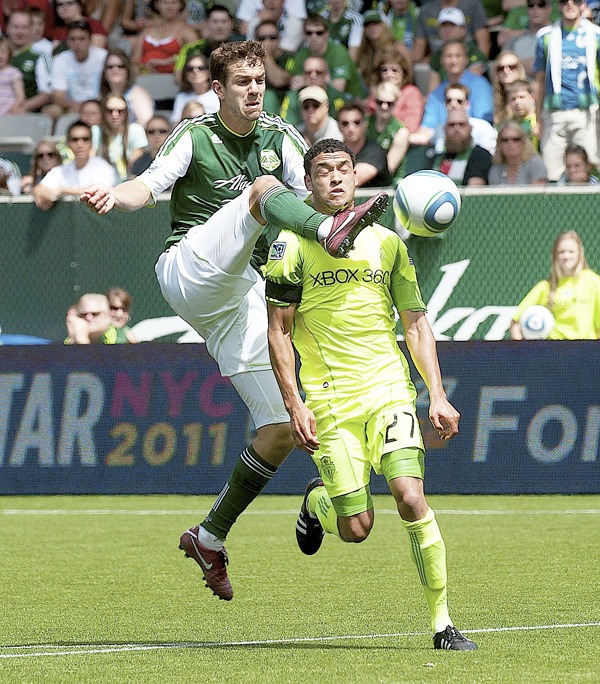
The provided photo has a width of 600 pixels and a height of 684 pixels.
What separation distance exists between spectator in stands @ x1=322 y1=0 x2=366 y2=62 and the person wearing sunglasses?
1525 mm

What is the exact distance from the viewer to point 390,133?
1391 cm

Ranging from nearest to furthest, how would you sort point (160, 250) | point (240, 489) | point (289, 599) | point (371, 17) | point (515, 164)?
point (240, 489) < point (289, 599) < point (160, 250) < point (515, 164) < point (371, 17)

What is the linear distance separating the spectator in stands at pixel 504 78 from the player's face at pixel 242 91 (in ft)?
23.3

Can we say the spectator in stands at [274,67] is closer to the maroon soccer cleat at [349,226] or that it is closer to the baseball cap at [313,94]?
the baseball cap at [313,94]

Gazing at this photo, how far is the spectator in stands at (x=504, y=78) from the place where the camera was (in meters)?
13.8

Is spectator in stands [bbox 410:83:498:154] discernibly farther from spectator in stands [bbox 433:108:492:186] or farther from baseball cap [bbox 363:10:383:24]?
baseball cap [bbox 363:10:383:24]

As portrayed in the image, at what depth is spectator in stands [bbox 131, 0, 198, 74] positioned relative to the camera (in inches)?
651

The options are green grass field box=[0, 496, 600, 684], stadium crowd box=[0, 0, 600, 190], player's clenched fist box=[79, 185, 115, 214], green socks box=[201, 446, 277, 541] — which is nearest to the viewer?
green grass field box=[0, 496, 600, 684]

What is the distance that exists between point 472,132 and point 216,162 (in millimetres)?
7236

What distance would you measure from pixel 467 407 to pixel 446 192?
516 centimetres

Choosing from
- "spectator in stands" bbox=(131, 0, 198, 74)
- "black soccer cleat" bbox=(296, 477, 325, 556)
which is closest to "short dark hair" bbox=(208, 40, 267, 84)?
"black soccer cleat" bbox=(296, 477, 325, 556)

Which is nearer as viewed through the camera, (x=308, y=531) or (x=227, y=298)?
(x=227, y=298)

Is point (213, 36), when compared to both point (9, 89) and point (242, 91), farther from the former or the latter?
point (242, 91)

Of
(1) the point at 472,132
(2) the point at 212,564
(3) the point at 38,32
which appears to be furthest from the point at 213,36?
(2) the point at 212,564
